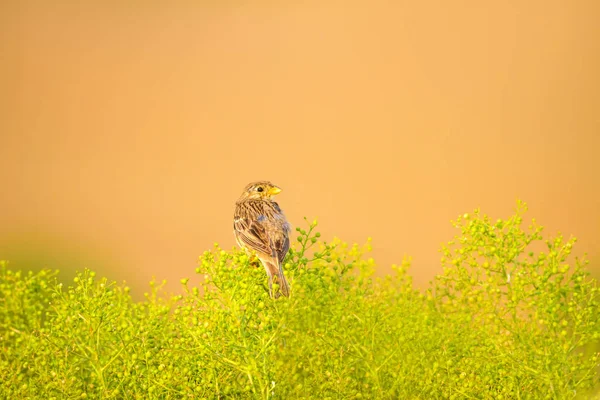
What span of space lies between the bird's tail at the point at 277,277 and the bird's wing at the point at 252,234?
26 centimetres

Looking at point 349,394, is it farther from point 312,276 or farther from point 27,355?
point 27,355

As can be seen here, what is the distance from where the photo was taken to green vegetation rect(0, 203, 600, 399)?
522 cm

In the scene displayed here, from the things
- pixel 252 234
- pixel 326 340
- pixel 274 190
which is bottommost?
pixel 326 340

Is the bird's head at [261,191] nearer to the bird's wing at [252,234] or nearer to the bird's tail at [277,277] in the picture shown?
the bird's wing at [252,234]

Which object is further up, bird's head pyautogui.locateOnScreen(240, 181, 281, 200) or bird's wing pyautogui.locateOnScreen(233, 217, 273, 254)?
bird's head pyautogui.locateOnScreen(240, 181, 281, 200)

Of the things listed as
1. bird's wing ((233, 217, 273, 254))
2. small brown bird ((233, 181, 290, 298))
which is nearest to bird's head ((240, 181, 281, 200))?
small brown bird ((233, 181, 290, 298))

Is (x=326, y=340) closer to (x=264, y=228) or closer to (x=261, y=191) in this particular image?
(x=264, y=228)

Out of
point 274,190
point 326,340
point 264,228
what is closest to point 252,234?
point 264,228

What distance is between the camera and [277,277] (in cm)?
633

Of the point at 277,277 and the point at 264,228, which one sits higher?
the point at 264,228

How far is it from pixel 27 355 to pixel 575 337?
465 cm

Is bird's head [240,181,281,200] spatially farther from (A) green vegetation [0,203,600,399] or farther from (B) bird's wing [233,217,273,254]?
(A) green vegetation [0,203,600,399]

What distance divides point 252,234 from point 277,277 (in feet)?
4.84

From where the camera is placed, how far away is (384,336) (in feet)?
18.2
